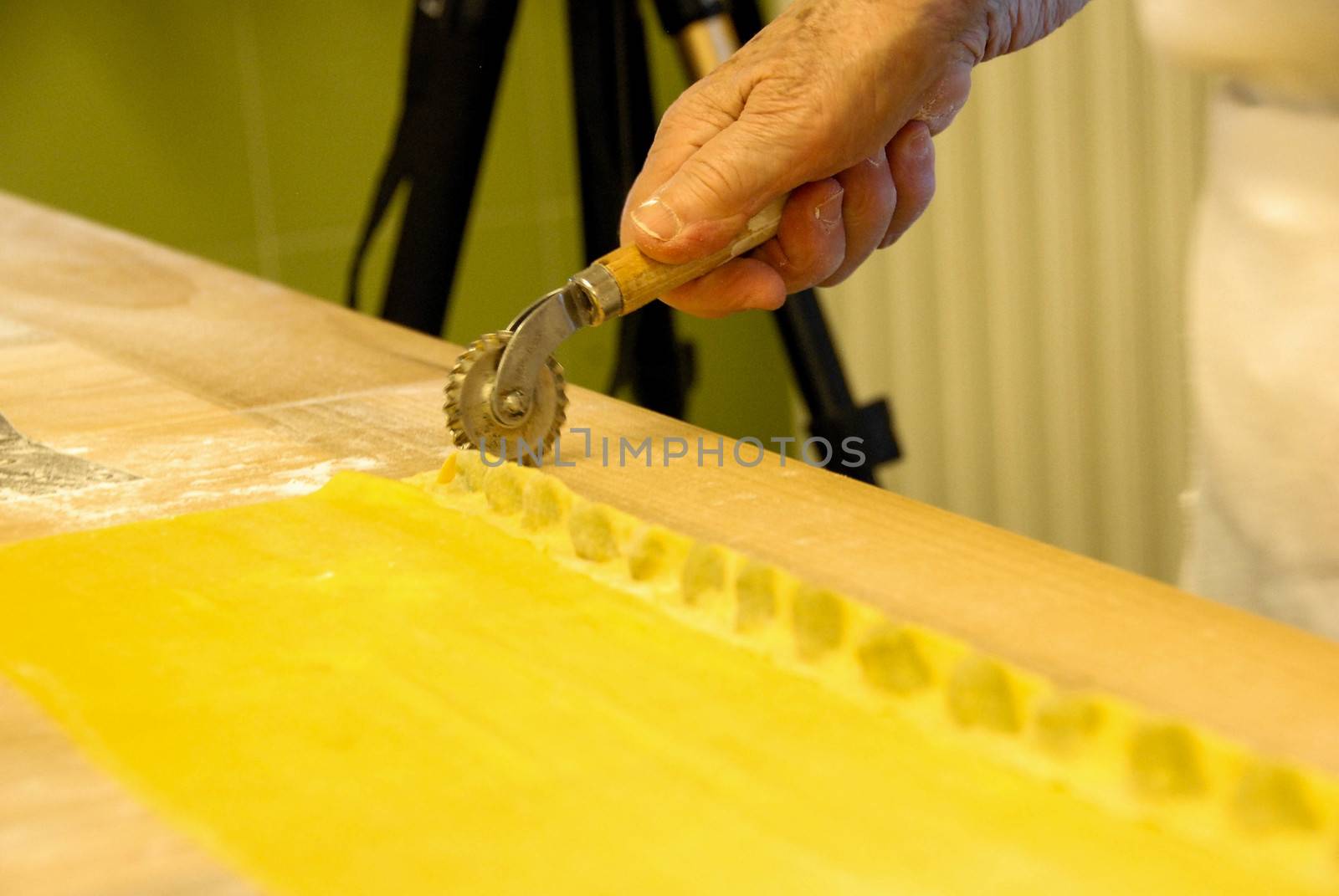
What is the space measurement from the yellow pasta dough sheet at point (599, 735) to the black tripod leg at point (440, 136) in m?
0.70

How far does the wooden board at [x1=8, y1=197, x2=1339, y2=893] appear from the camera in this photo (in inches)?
14.8

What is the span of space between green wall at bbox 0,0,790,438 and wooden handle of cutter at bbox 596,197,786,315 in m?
1.40

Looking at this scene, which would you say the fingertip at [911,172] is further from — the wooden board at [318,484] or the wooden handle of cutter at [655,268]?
the wooden board at [318,484]

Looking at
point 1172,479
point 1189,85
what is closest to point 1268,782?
point 1189,85

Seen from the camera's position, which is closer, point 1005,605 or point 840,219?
point 1005,605

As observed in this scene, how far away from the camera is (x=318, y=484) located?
62 centimetres

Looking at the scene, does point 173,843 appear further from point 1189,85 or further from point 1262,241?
point 1189,85

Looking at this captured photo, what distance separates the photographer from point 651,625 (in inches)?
18.5

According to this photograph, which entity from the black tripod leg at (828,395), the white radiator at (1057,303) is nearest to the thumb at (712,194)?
the black tripod leg at (828,395)

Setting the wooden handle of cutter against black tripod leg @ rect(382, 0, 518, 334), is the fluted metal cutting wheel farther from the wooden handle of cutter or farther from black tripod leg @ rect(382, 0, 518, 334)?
black tripod leg @ rect(382, 0, 518, 334)

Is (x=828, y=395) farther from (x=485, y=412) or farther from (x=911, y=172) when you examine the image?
(x=485, y=412)

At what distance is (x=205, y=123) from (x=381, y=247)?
0.95ft

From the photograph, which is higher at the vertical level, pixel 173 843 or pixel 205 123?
pixel 205 123

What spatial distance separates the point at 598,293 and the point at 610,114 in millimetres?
628
